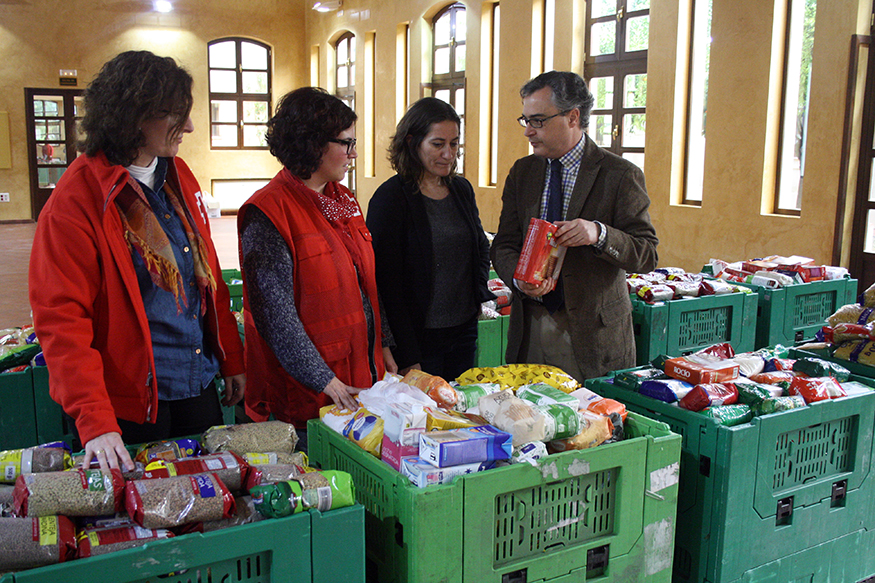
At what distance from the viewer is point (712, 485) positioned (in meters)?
1.76

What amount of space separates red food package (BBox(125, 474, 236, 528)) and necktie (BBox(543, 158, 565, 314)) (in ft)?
4.90

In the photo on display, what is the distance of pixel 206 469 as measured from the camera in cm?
134

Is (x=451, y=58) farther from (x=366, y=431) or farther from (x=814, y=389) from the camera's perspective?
(x=366, y=431)

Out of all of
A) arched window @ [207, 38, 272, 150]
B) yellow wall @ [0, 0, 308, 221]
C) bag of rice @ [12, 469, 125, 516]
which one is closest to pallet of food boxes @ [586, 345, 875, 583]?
bag of rice @ [12, 469, 125, 516]

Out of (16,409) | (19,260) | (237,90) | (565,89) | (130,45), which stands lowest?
(19,260)

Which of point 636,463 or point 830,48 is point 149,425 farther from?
point 830,48

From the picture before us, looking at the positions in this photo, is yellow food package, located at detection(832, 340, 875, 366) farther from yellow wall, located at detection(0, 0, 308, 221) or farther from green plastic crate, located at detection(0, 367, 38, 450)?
yellow wall, located at detection(0, 0, 308, 221)

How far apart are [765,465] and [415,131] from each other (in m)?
1.43

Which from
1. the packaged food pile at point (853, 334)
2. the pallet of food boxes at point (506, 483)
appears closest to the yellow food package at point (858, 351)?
the packaged food pile at point (853, 334)

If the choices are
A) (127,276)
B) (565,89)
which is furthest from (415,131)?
(127,276)

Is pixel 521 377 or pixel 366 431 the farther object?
pixel 521 377

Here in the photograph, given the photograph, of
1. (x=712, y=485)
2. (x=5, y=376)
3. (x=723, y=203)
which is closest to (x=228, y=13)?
(x=723, y=203)

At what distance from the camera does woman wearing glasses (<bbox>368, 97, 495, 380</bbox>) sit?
2.43 m

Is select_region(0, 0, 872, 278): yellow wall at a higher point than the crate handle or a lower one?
higher
